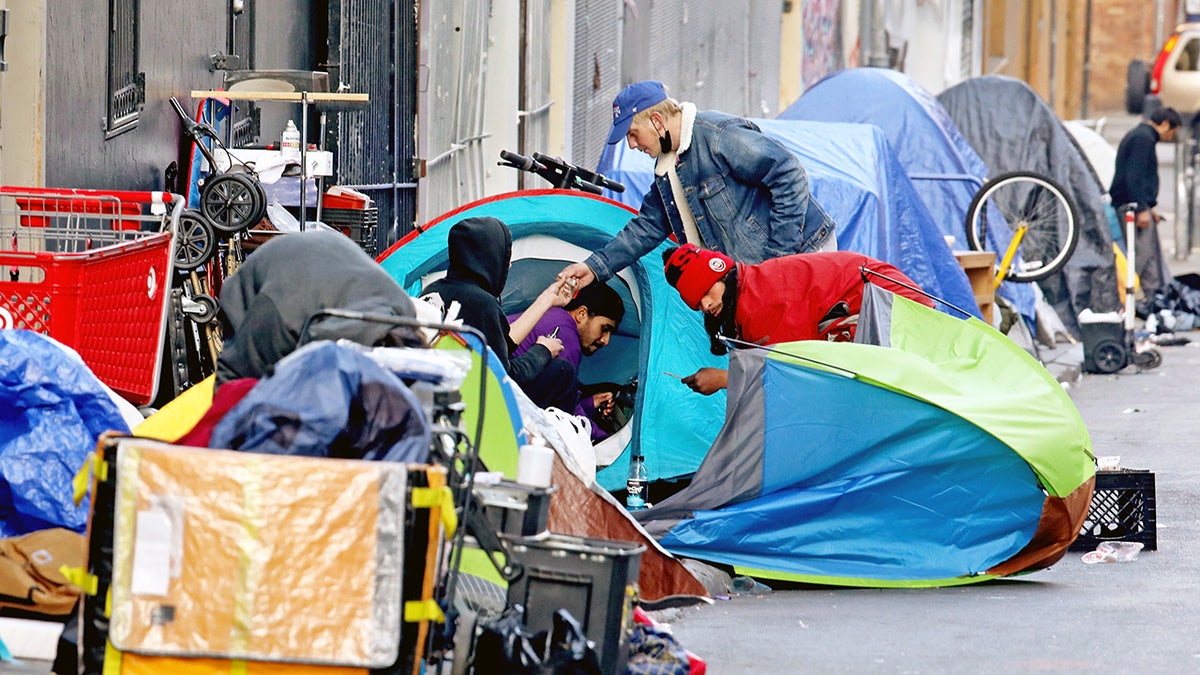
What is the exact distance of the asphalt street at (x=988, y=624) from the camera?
522 centimetres

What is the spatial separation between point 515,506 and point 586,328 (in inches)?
153

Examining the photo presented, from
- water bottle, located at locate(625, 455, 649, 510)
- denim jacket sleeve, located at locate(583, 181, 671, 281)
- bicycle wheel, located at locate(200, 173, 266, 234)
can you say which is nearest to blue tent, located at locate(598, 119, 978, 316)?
denim jacket sleeve, located at locate(583, 181, 671, 281)

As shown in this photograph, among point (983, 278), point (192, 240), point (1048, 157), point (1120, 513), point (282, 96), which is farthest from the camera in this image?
point (1048, 157)

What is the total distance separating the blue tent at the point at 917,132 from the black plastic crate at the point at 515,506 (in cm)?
944

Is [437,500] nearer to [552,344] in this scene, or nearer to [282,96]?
[552,344]

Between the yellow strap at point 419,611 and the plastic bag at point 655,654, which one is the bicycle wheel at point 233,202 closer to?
the plastic bag at point 655,654

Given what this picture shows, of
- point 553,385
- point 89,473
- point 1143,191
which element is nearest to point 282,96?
point 553,385

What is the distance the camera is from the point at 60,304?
17.1ft

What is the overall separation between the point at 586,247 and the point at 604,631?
13.9 feet

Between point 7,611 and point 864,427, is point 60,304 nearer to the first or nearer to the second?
point 7,611

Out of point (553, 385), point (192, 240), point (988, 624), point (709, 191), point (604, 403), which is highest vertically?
point (709, 191)

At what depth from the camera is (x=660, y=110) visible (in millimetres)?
7934

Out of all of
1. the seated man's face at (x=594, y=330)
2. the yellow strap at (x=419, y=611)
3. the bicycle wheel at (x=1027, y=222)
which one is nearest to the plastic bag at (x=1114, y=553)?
the seated man's face at (x=594, y=330)

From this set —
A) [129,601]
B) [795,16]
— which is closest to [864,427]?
[129,601]
